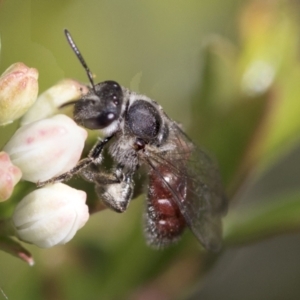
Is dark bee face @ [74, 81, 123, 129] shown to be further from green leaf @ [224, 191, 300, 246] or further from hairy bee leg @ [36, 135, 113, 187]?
green leaf @ [224, 191, 300, 246]

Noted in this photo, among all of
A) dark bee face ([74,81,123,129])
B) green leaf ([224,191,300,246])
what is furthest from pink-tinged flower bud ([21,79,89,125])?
green leaf ([224,191,300,246])

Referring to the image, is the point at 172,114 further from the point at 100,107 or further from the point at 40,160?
the point at 40,160

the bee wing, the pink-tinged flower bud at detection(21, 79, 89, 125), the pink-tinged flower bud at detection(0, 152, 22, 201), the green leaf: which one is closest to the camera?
the pink-tinged flower bud at detection(0, 152, 22, 201)

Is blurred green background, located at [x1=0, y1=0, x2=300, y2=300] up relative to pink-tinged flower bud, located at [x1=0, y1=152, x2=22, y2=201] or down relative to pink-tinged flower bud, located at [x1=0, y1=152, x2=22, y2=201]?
down

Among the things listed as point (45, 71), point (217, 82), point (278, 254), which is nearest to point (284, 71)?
point (217, 82)

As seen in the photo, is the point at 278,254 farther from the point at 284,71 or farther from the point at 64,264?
the point at 64,264

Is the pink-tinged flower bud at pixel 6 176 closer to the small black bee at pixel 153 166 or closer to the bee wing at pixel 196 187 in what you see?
the small black bee at pixel 153 166

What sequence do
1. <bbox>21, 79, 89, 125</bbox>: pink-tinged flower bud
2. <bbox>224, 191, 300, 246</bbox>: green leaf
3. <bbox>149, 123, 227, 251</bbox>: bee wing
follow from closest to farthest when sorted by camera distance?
1. <bbox>21, 79, 89, 125</bbox>: pink-tinged flower bud
2. <bbox>149, 123, 227, 251</bbox>: bee wing
3. <bbox>224, 191, 300, 246</bbox>: green leaf
